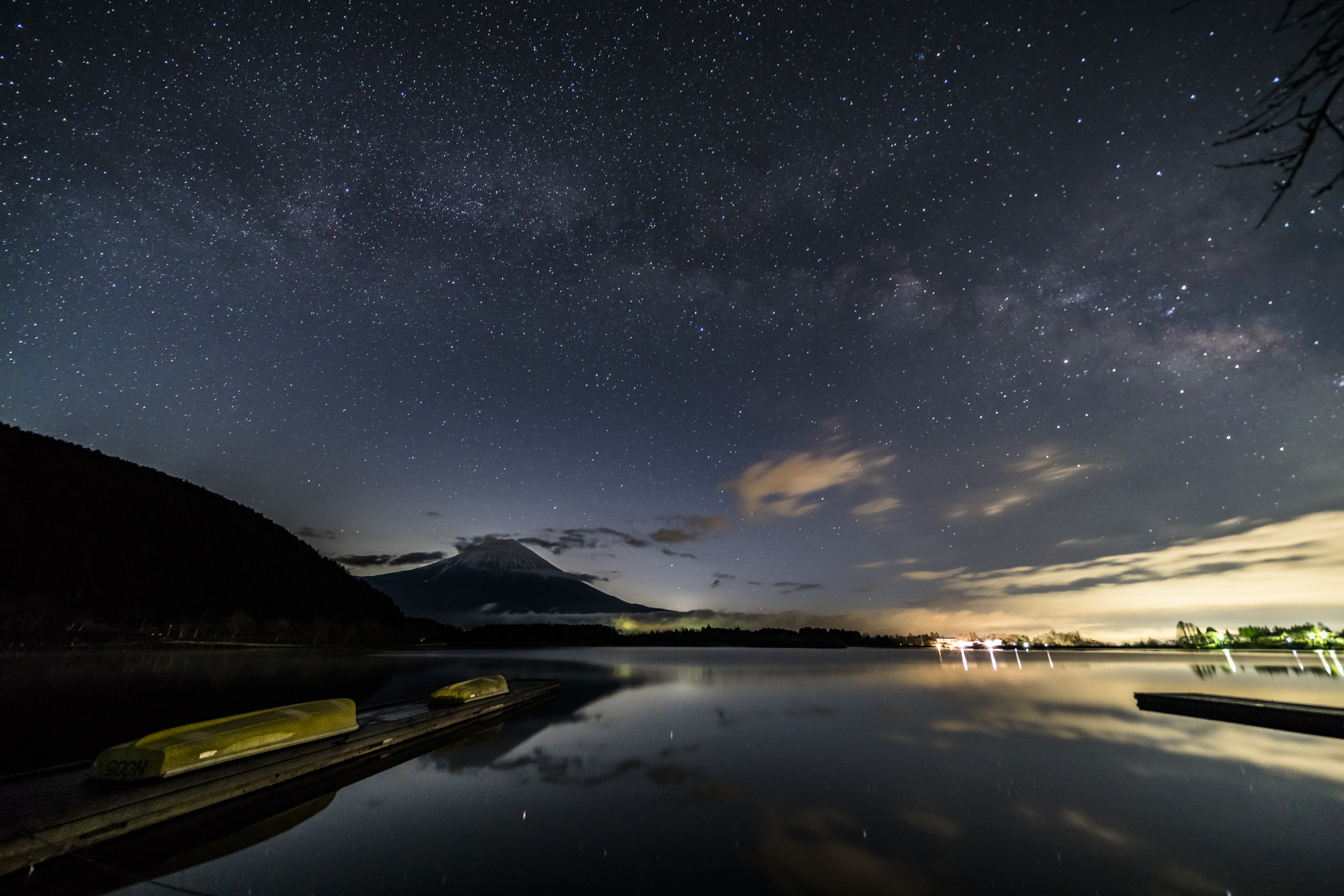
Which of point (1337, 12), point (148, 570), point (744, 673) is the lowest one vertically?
point (744, 673)

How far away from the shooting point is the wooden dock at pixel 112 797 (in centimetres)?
853

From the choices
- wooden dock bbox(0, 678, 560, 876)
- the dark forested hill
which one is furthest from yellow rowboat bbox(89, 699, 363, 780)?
the dark forested hill

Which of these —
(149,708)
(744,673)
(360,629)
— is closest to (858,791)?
(149,708)

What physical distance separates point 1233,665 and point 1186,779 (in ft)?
401

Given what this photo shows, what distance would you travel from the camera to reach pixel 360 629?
14138 cm

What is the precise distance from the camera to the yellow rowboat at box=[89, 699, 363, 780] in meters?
10.8

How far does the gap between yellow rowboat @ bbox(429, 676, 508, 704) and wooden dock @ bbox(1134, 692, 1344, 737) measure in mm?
41177

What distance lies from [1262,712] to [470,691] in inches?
1636

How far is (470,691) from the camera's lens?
89.6ft

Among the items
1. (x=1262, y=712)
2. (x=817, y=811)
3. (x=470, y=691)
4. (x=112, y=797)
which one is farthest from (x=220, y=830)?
(x=1262, y=712)

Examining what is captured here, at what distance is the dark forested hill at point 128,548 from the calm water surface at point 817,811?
87669 mm

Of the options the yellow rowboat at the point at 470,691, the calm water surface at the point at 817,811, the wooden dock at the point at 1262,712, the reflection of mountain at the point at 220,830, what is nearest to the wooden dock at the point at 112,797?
the reflection of mountain at the point at 220,830

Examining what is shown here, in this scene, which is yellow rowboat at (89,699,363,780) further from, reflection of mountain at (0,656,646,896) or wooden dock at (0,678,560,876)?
reflection of mountain at (0,656,646,896)

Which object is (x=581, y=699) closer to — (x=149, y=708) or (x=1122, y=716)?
(x=149, y=708)
